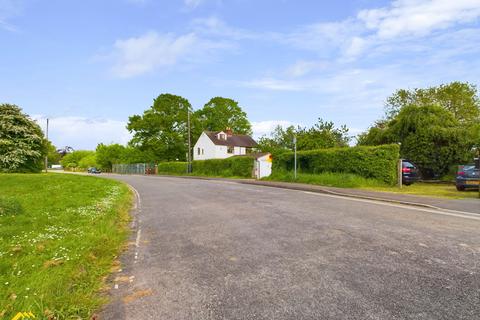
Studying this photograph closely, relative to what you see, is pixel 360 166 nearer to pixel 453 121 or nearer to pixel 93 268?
pixel 453 121

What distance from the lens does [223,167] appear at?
33.9 meters

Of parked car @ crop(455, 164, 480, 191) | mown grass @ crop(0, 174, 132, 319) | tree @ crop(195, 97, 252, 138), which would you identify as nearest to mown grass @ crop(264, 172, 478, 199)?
parked car @ crop(455, 164, 480, 191)

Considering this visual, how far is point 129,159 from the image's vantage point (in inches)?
2341

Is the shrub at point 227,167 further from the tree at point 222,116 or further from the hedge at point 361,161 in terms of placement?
the tree at point 222,116

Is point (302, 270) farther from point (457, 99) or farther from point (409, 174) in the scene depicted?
point (457, 99)

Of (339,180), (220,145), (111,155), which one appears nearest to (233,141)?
(220,145)

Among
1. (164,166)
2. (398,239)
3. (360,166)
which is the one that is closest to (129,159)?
(164,166)

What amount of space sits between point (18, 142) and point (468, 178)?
3421cm

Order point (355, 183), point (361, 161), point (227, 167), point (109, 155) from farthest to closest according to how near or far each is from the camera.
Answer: point (109, 155) < point (227, 167) < point (361, 161) < point (355, 183)

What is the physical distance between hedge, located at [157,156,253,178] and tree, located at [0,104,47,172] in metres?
17.2

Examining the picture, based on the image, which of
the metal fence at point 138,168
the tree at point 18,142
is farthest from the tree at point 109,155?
the tree at point 18,142

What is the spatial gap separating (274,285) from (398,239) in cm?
318

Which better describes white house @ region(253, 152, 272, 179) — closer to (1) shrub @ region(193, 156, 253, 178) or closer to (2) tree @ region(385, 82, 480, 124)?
(1) shrub @ region(193, 156, 253, 178)

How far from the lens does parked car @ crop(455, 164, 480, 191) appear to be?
1408cm
